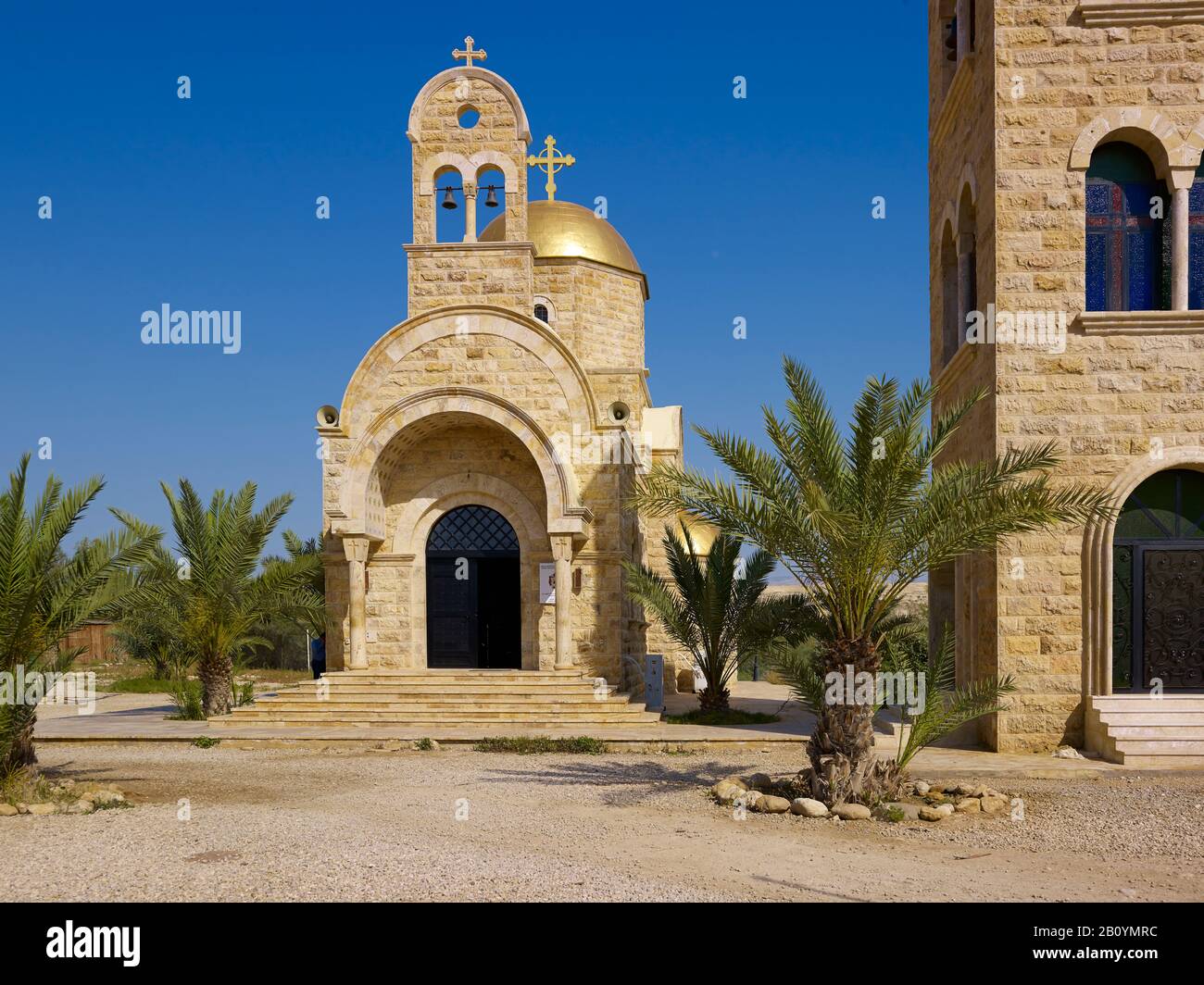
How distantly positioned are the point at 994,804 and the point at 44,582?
8.49 metres

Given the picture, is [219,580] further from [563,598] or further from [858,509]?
[858,509]

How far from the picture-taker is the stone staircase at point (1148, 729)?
1038 centimetres

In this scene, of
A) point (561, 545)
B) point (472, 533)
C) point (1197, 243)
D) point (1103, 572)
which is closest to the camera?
point (1103, 572)

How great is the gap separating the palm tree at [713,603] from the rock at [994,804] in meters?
6.19

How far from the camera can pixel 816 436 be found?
9008mm

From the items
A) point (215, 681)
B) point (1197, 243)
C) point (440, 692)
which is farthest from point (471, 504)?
point (1197, 243)

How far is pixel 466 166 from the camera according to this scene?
1648cm

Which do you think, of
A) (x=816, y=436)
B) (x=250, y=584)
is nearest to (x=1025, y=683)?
(x=816, y=436)

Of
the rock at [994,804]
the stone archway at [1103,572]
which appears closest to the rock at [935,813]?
the rock at [994,804]

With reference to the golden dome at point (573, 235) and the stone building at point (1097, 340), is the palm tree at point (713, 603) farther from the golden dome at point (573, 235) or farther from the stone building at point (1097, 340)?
the golden dome at point (573, 235)

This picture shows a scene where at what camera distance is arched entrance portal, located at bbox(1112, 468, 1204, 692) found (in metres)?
11.3

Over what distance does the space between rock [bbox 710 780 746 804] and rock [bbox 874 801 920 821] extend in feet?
3.97
